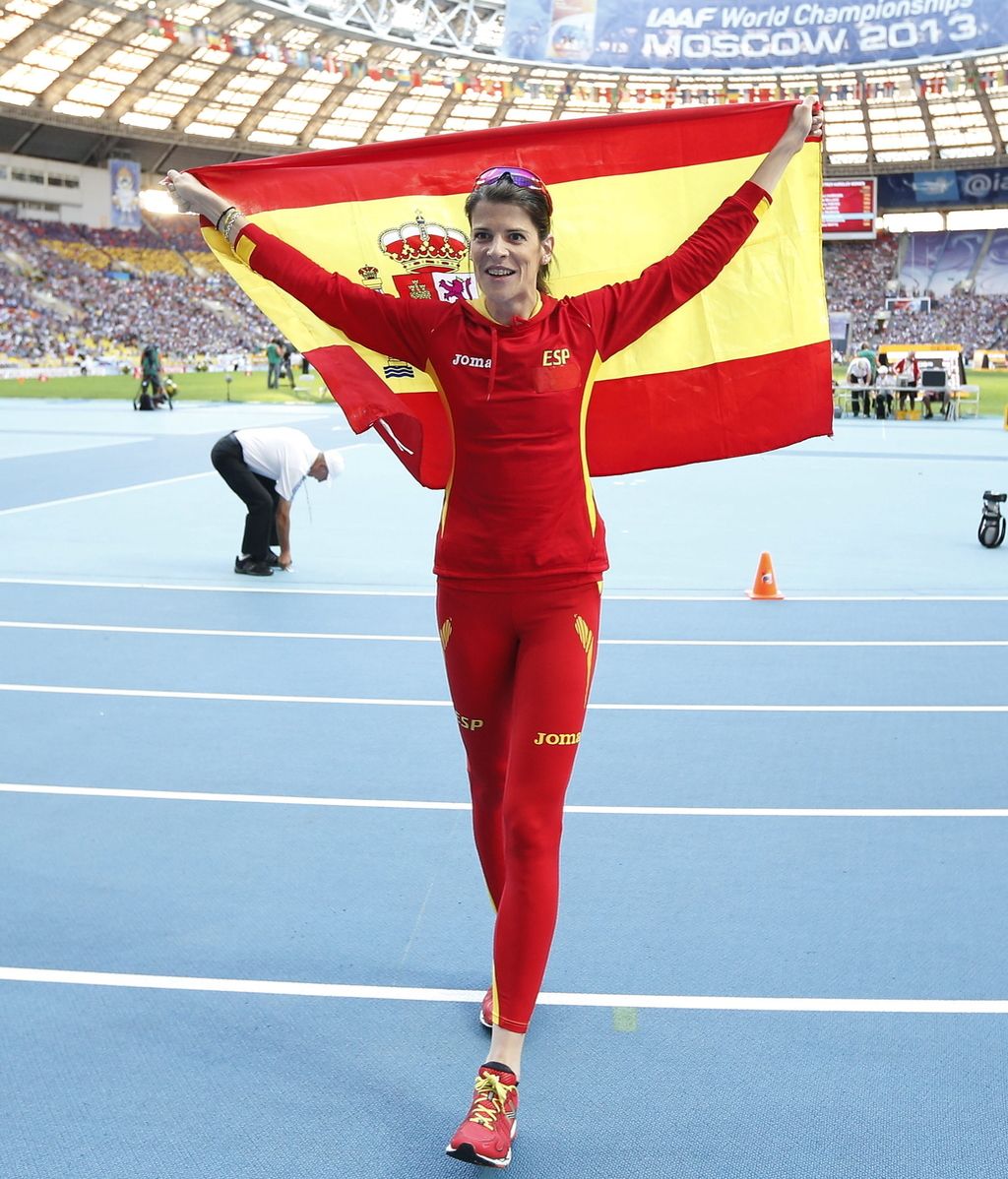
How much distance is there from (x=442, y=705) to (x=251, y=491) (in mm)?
3580

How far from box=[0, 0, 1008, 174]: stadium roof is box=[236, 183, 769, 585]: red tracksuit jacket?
4017 centimetres

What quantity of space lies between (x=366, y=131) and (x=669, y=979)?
209 feet

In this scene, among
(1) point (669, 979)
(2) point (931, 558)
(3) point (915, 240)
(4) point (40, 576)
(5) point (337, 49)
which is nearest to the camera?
(1) point (669, 979)

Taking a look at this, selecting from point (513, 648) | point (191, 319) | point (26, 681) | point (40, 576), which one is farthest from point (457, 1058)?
point (191, 319)

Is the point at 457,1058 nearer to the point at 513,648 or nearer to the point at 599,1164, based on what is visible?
the point at 599,1164

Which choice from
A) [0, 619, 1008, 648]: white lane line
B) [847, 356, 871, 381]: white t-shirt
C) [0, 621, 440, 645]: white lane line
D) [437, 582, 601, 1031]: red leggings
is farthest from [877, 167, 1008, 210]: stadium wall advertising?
[437, 582, 601, 1031]: red leggings

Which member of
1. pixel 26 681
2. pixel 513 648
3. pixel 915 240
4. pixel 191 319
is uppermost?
pixel 915 240

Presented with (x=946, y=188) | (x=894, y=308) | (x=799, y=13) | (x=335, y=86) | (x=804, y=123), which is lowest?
(x=804, y=123)

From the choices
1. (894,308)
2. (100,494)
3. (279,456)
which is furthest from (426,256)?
(894,308)

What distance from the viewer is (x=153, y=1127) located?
2.87 m

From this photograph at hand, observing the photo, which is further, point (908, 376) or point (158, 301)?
point (158, 301)

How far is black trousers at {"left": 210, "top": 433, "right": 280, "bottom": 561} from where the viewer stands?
9.23m

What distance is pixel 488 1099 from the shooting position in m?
2.81

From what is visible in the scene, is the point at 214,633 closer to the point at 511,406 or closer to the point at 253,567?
the point at 253,567
